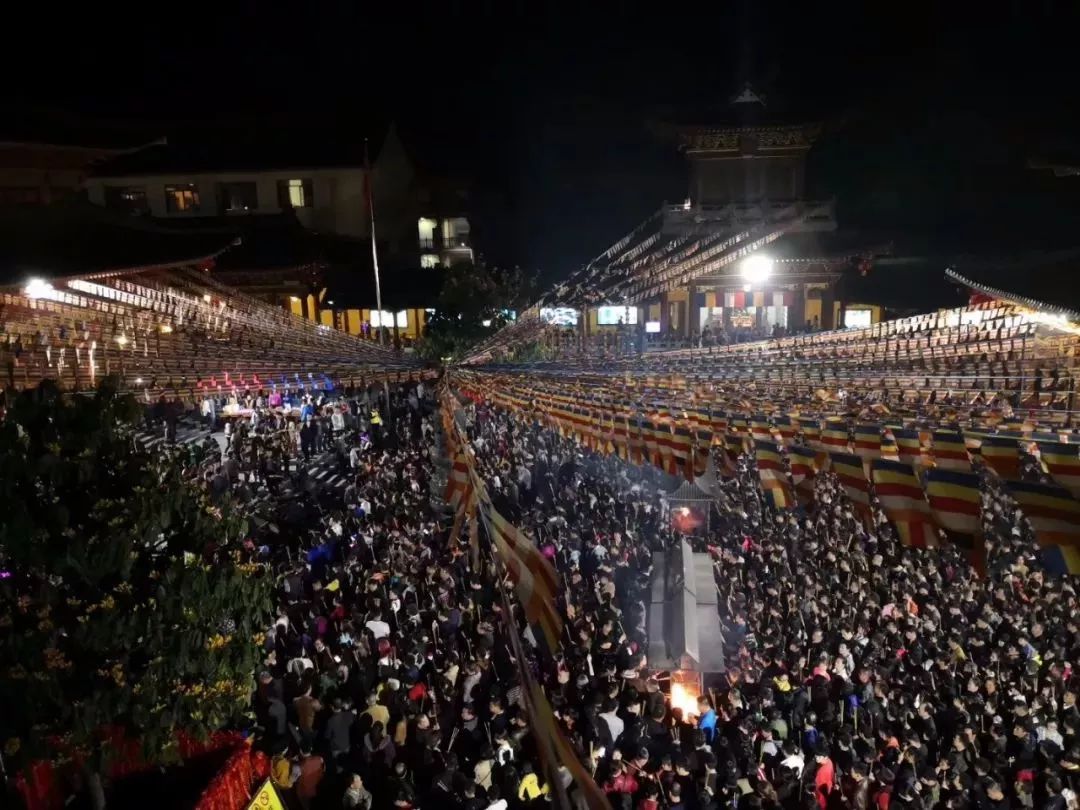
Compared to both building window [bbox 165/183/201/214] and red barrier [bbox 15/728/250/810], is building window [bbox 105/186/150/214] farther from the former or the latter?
red barrier [bbox 15/728/250/810]

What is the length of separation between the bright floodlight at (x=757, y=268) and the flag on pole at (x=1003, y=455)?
26907 millimetres

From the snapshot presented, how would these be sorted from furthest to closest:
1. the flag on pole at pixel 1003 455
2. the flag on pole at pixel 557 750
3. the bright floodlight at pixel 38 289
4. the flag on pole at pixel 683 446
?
the bright floodlight at pixel 38 289
the flag on pole at pixel 683 446
the flag on pole at pixel 1003 455
the flag on pole at pixel 557 750

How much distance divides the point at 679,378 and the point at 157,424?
49.4 ft

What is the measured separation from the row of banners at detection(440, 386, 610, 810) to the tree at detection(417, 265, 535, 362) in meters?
14.0

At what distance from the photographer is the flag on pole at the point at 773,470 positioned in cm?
980

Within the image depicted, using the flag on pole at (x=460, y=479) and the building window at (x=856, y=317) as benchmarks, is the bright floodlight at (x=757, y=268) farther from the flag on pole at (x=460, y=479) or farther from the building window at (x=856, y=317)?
the flag on pole at (x=460, y=479)

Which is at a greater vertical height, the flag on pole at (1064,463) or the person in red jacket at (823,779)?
the flag on pole at (1064,463)

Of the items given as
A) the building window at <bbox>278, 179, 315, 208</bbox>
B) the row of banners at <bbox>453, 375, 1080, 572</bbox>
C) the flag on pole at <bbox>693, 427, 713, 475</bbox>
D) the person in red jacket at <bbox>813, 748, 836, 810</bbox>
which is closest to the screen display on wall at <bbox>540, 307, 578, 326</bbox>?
the building window at <bbox>278, 179, 315, 208</bbox>

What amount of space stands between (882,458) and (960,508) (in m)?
1.21

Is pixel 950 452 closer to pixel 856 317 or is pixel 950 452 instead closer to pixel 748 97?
pixel 856 317

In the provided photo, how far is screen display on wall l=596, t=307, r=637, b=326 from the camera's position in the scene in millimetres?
36950

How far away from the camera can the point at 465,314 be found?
98.3 feet

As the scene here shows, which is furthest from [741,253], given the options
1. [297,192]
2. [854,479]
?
[854,479]

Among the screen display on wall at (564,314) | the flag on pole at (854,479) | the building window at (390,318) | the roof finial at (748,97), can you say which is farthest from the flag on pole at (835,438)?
the roof finial at (748,97)
